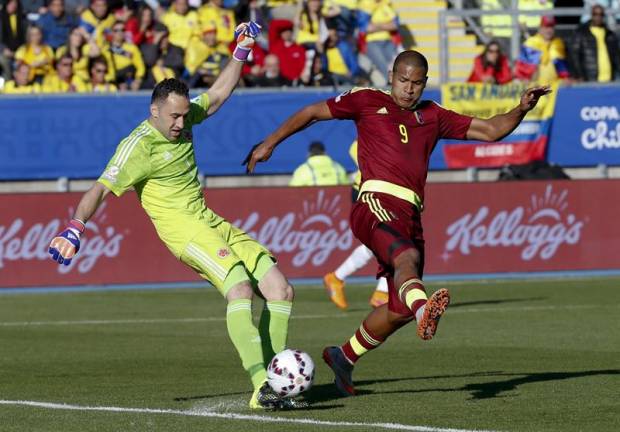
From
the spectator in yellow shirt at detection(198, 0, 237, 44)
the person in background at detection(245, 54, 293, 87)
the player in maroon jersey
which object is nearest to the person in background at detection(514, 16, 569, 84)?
the person in background at detection(245, 54, 293, 87)

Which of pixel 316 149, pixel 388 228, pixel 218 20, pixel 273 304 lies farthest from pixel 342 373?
pixel 218 20

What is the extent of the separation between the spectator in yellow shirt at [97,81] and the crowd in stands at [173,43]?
0.02 metres

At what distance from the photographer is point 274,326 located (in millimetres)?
9898

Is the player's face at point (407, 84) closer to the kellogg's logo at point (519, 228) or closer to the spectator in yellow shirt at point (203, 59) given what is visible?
the kellogg's logo at point (519, 228)

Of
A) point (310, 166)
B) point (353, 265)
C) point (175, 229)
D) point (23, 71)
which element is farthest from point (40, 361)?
point (23, 71)

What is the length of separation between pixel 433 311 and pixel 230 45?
17855 millimetres

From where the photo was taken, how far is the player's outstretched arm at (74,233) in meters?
9.17

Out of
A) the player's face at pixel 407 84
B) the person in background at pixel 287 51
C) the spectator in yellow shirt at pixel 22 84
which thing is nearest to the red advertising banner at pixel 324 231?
the spectator in yellow shirt at pixel 22 84

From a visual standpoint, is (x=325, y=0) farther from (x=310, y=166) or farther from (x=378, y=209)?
(x=378, y=209)

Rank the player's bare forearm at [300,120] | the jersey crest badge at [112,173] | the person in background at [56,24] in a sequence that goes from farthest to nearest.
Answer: the person in background at [56,24], the player's bare forearm at [300,120], the jersey crest badge at [112,173]

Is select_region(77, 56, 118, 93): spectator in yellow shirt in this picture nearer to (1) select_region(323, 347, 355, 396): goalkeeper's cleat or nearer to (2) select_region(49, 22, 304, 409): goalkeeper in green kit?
(2) select_region(49, 22, 304, 409): goalkeeper in green kit

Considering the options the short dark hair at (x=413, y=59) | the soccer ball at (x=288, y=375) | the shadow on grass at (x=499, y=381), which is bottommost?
the shadow on grass at (x=499, y=381)

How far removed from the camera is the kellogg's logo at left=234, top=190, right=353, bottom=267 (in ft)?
72.7

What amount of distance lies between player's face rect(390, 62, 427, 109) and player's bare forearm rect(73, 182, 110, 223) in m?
2.13
